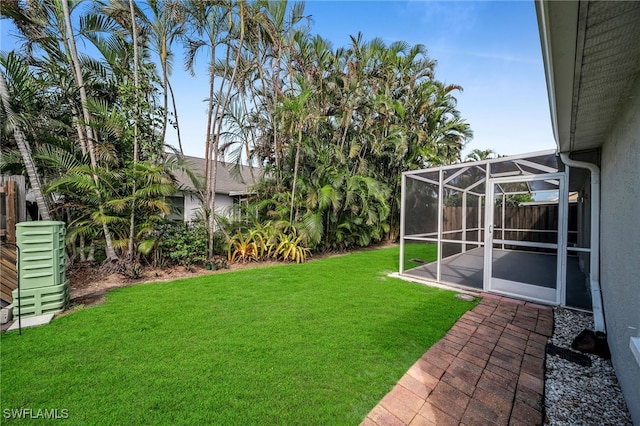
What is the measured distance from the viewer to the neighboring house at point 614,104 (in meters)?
1.25

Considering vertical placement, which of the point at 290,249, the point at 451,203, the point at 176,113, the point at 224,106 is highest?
the point at 224,106

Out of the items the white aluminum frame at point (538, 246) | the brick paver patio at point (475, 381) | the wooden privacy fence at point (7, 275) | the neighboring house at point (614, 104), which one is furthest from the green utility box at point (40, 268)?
the white aluminum frame at point (538, 246)

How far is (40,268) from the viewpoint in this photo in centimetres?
333

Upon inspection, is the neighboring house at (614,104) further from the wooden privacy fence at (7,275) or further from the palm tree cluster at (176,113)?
the wooden privacy fence at (7,275)

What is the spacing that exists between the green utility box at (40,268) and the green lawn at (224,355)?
13.3 inches

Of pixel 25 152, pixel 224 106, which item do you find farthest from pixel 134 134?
pixel 224 106

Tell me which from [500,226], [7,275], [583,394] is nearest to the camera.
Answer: [583,394]

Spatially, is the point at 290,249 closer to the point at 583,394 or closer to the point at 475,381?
the point at 475,381

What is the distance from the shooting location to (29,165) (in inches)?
177

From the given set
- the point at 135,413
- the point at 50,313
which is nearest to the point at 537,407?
the point at 135,413

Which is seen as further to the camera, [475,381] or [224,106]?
[224,106]

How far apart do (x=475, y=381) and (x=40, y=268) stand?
199 inches

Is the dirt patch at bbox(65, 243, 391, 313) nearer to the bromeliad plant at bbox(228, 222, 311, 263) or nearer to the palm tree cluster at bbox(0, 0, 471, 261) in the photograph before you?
the bromeliad plant at bbox(228, 222, 311, 263)

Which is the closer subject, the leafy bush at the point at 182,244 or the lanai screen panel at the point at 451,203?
the lanai screen panel at the point at 451,203
